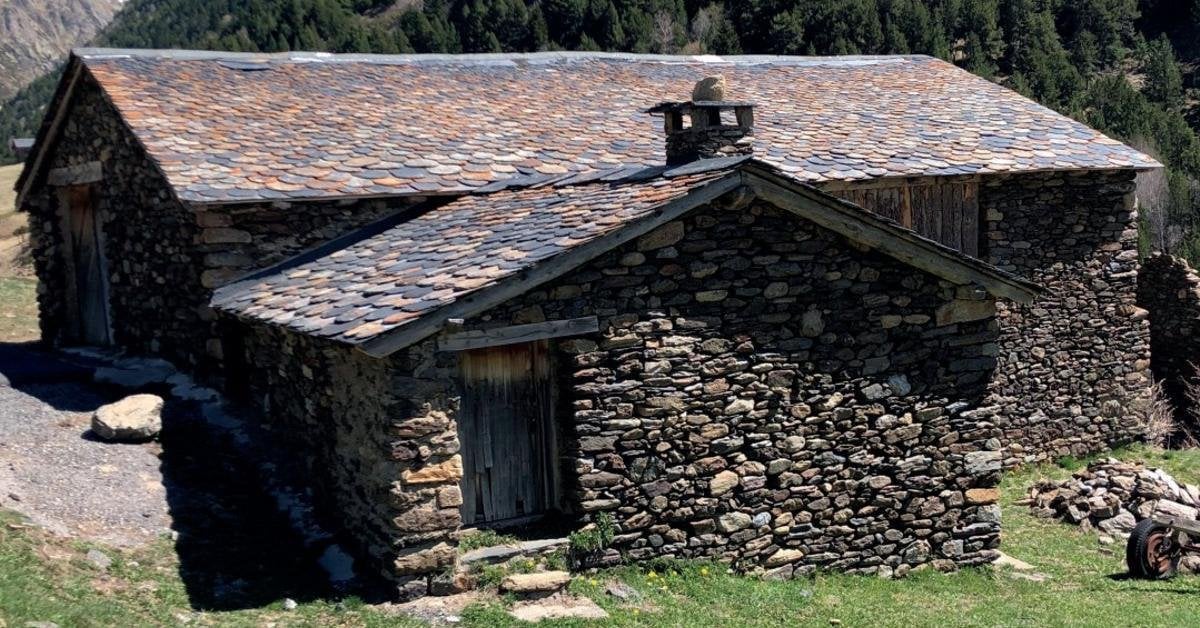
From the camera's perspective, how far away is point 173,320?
13.1m

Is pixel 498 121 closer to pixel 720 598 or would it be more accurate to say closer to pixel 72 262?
pixel 72 262

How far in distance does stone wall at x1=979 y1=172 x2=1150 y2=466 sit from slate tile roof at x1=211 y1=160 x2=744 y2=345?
5.81 m

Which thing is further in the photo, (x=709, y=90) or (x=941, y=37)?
(x=941, y=37)

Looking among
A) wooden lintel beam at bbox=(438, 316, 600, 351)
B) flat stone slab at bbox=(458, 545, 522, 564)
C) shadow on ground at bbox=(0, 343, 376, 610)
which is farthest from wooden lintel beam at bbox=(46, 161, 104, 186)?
flat stone slab at bbox=(458, 545, 522, 564)

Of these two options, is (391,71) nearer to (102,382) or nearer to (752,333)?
(102,382)

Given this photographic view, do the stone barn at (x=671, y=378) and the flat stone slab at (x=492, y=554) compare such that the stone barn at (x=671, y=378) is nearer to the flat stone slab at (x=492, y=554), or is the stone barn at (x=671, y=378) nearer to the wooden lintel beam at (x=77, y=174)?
the flat stone slab at (x=492, y=554)

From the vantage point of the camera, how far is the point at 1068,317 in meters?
15.3

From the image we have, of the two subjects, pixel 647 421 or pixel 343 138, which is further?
pixel 343 138

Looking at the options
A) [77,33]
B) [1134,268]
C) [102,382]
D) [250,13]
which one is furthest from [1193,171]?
[77,33]

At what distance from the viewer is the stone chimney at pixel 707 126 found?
10438mm

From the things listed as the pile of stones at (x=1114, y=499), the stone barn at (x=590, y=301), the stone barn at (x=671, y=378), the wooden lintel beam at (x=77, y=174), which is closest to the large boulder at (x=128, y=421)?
the stone barn at (x=590, y=301)

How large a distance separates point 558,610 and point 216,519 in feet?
10.00

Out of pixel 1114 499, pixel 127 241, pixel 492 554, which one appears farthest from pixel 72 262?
pixel 1114 499

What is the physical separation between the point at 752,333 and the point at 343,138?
19.2ft
